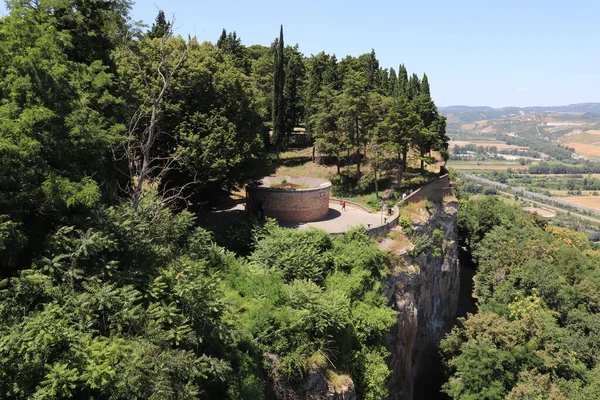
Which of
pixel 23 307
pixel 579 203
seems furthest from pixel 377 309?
pixel 579 203

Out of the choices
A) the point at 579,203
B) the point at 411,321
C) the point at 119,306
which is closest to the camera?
the point at 119,306

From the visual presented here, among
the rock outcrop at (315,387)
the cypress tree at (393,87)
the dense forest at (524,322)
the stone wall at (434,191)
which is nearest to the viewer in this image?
the rock outcrop at (315,387)

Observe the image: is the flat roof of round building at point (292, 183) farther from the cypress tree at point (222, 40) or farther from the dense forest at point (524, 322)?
the cypress tree at point (222, 40)

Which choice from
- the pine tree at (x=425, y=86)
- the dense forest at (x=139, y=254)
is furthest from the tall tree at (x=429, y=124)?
the dense forest at (x=139, y=254)

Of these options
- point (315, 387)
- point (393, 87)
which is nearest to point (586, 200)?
point (393, 87)

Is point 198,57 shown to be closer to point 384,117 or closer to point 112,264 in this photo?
point 112,264

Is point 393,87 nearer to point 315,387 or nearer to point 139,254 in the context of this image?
point 315,387
